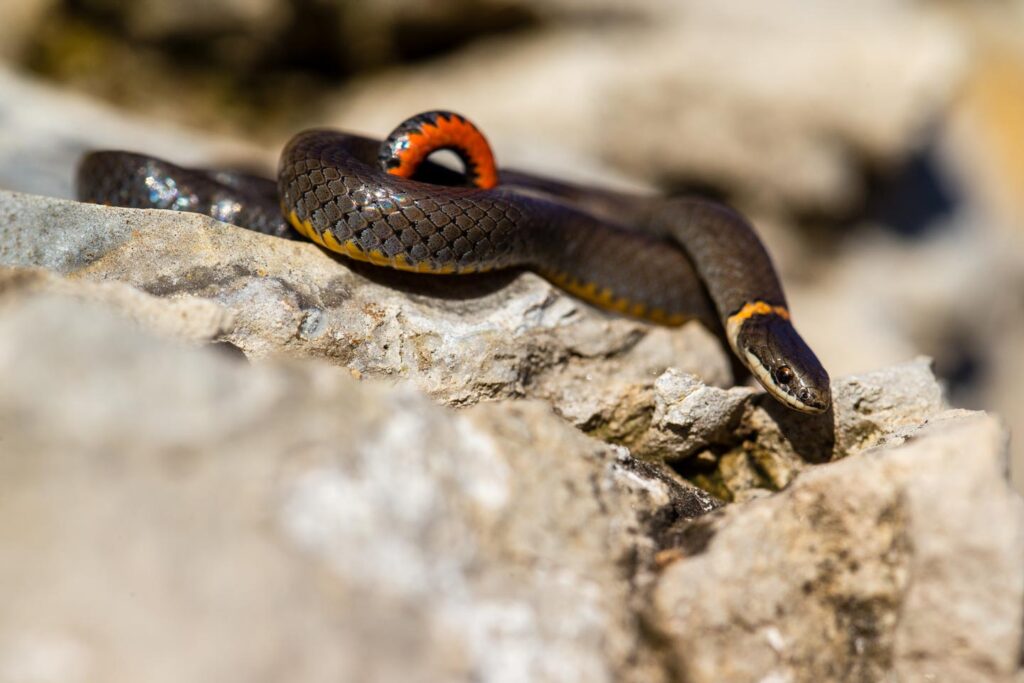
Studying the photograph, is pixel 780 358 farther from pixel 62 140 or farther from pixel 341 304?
pixel 62 140

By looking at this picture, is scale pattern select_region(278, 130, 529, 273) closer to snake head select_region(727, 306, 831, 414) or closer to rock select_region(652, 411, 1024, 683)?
snake head select_region(727, 306, 831, 414)

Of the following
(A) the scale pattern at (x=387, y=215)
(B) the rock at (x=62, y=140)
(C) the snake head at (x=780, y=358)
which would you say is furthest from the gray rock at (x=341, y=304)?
(B) the rock at (x=62, y=140)

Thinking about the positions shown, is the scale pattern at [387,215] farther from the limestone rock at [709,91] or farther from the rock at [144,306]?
the limestone rock at [709,91]

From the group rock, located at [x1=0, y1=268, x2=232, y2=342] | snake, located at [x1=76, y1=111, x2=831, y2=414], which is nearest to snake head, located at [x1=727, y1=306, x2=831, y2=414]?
snake, located at [x1=76, y1=111, x2=831, y2=414]

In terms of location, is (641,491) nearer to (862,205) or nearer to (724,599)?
(724,599)

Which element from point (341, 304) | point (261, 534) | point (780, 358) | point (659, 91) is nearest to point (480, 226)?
point (341, 304)

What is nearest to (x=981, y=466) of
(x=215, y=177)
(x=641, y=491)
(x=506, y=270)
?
(x=641, y=491)
